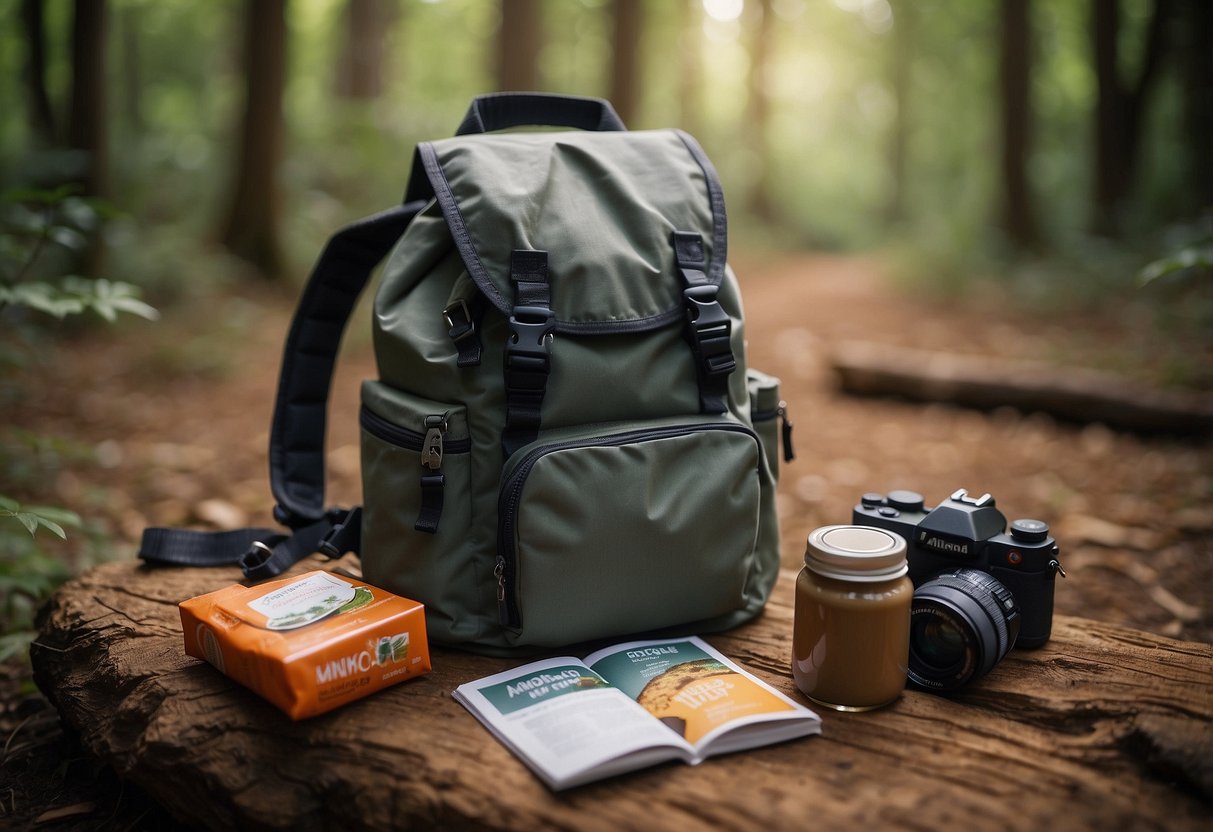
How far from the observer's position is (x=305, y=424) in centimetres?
240

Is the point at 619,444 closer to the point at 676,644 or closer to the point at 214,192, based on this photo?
the point at 676,644

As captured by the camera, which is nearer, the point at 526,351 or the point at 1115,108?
the point at 526,351

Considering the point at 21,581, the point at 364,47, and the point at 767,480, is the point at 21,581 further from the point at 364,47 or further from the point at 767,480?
the point at 364,47

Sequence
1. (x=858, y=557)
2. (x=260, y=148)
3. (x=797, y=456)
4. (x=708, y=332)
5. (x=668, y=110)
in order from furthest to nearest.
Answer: (x=668, y=110)
(x=260, y=148)
(x=797, y=456)
(x=708, y=332)
(x=858, y=557)

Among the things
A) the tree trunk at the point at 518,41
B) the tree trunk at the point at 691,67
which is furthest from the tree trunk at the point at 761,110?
the tree trunk at the point at 518,41

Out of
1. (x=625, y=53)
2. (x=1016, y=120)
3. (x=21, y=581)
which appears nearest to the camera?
(x=21, y=581)

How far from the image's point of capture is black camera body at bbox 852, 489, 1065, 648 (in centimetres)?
181

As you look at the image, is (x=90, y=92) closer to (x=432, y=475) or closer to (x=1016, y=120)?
(x=432, y=475)

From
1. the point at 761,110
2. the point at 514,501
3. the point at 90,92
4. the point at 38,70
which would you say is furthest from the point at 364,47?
the point at 514,501

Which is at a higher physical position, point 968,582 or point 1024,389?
point 968,582

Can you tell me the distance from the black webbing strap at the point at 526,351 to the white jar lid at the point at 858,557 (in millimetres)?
607

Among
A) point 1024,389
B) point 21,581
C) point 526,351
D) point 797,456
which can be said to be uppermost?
point 526,351

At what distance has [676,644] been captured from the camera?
194cm

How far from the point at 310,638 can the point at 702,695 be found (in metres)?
0.74
